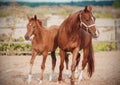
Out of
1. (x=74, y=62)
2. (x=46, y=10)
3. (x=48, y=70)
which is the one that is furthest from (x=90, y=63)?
(x=46, y=10)

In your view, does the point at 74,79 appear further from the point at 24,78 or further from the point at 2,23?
the point at 2,23

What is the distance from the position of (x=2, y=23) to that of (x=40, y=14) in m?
0.23

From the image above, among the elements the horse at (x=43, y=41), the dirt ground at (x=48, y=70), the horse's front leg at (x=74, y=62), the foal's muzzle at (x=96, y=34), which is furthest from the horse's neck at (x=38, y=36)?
the foal's muzzle at (x=96, y=34)

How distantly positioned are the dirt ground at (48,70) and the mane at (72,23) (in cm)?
21

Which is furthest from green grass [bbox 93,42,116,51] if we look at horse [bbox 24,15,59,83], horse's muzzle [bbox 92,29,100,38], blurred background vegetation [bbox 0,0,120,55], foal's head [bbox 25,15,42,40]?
foal's head [bbox 25,15,42,40]

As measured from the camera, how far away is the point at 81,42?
316 centimetres

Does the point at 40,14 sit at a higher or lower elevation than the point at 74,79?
higher

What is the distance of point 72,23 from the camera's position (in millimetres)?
3127

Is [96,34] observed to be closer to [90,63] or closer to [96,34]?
[96,34]

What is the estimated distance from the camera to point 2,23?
3098 millimetres

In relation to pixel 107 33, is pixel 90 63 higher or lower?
lower

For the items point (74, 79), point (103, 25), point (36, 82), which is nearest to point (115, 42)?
point (103, 25)

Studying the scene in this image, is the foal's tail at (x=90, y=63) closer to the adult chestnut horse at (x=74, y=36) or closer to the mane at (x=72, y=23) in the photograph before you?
the adult chestnut horse at (x=74, y=36)

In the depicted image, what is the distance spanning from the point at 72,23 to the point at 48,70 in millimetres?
351
